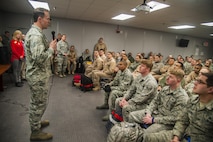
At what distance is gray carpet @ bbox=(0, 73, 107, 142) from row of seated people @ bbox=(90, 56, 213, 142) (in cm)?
45

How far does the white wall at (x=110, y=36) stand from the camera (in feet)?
20.0

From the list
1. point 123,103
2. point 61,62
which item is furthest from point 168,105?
point 61,62

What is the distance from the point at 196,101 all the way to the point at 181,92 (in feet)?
1.07

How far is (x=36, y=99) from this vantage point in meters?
1.79

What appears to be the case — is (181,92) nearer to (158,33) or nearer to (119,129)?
(119,129)

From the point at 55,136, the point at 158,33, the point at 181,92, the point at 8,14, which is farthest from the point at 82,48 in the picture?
the point at 181,92

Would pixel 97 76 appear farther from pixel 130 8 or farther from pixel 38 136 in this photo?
pixel 38 136

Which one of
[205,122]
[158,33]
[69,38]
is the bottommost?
[205,122]

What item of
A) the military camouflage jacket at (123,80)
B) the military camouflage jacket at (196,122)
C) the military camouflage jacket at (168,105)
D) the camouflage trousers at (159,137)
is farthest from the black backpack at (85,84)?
the military camouflage jacket at (196,122)

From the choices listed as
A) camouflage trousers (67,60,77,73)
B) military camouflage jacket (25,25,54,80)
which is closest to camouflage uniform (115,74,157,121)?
military camouflage jacket (25,25,54,80)

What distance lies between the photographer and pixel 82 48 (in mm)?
7141

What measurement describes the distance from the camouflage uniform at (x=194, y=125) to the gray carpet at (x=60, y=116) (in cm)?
94

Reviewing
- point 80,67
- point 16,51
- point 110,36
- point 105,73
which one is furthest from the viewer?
point 110,36

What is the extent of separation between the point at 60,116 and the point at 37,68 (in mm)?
1223
